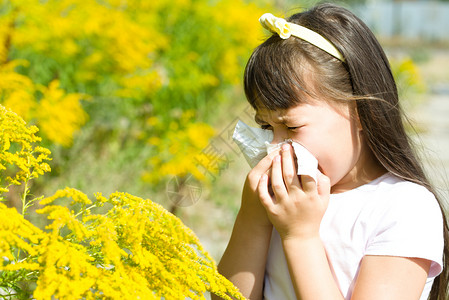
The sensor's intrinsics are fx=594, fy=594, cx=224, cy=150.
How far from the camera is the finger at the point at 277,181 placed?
4.53ft

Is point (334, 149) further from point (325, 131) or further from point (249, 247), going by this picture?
point (249, 247)

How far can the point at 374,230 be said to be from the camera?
143 centimetres

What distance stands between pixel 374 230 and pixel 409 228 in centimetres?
8

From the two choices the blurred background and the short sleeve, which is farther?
the blurred background

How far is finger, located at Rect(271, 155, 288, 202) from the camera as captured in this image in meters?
1.38

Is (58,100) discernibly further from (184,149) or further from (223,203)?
(223,203)

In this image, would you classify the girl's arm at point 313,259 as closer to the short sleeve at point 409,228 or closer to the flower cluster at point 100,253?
the short sleeve at point 409,228

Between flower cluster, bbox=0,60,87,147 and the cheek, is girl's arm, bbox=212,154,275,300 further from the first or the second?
flower cluster, bbox=0,60,87,147

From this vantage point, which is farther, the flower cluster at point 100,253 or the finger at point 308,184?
the finger at point 308,184

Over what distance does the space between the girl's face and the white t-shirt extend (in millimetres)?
87

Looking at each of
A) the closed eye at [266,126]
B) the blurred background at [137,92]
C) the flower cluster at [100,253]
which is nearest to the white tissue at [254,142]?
the closed eye at [266,126]

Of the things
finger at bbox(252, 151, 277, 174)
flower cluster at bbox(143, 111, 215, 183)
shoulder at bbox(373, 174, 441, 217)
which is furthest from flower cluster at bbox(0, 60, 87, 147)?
shoulder at bbox(373, 174, 441, 217)

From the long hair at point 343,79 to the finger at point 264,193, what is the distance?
180 millimetres

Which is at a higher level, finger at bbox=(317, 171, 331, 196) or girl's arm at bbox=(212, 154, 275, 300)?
finger at bbox=(317, 171, 331, 196)
